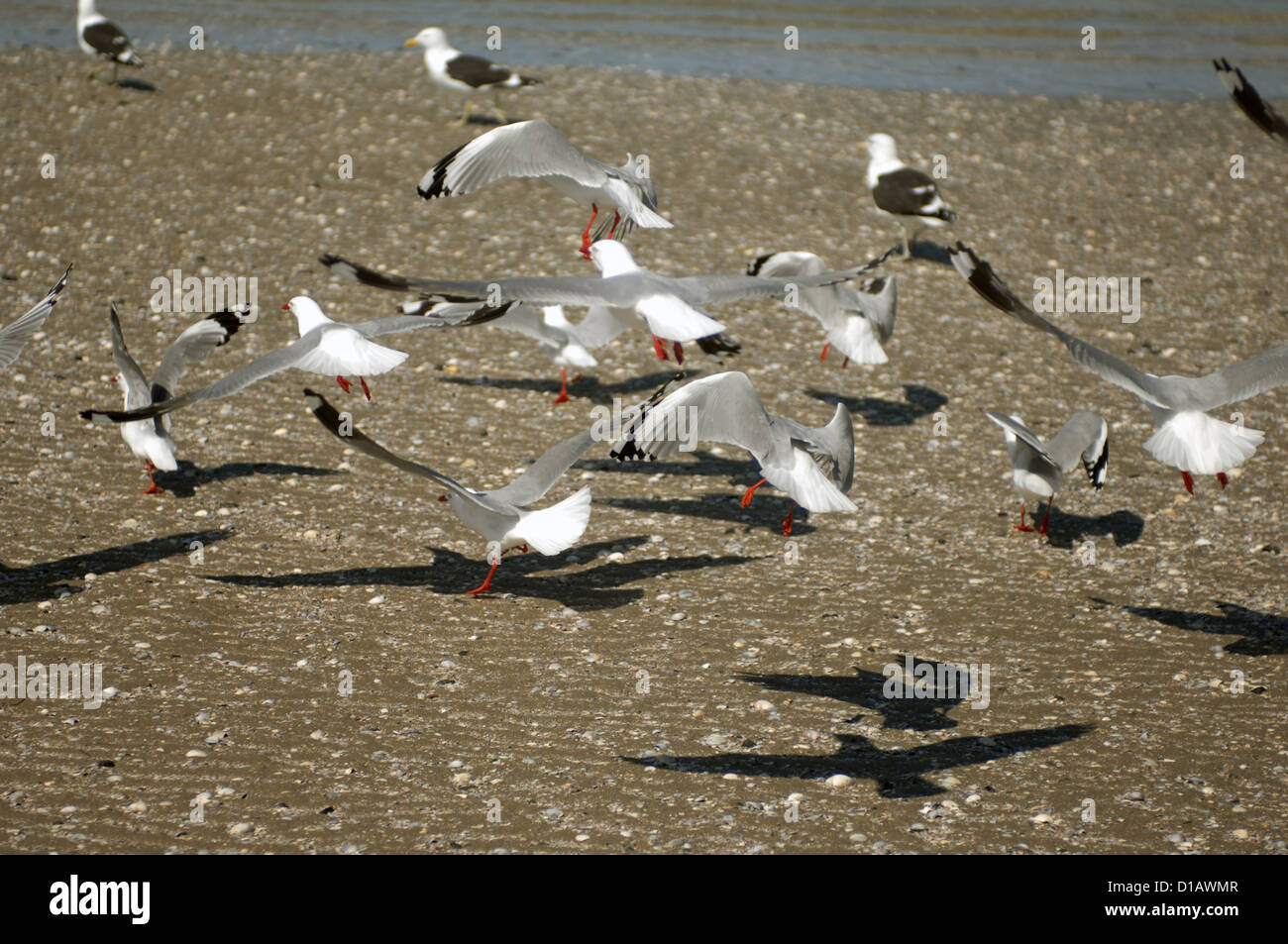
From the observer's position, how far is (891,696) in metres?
5.88

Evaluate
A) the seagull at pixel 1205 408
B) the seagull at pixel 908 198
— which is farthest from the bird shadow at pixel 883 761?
the seagull at pixel 908 198

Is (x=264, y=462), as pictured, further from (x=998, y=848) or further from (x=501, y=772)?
(x=998, y=848)

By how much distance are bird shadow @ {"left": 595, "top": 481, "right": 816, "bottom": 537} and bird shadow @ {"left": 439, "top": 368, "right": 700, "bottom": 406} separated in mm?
1307

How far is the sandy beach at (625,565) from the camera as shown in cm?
512

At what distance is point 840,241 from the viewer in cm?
1147

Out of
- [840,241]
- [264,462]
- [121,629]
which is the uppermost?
[840,241]

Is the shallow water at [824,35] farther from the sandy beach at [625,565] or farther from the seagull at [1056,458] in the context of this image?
the seagull at [1056,458]

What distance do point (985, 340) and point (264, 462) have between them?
17.1 feet

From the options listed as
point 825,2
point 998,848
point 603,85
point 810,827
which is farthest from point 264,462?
point 825,2

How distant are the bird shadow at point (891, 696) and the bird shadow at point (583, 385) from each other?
3359 millimetres

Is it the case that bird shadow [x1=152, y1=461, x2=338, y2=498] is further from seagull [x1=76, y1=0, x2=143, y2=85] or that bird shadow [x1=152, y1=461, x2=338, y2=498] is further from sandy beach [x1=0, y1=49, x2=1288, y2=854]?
seagull [x1=76, y1=0, x2=143, y2=85]

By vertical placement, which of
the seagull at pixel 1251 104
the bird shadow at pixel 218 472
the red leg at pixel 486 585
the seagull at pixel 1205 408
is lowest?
the red leg at pixel 486 585

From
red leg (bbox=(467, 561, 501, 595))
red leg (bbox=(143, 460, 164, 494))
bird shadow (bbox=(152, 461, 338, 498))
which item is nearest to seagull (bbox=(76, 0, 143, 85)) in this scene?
bird shadow (bbox=(152, 461, 338, 498))

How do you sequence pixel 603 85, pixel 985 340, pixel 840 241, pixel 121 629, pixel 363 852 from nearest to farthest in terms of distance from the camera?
pixel 363 852
pixel 121 629
pixel 985 340
pixel 840 241
pixel 603 85
